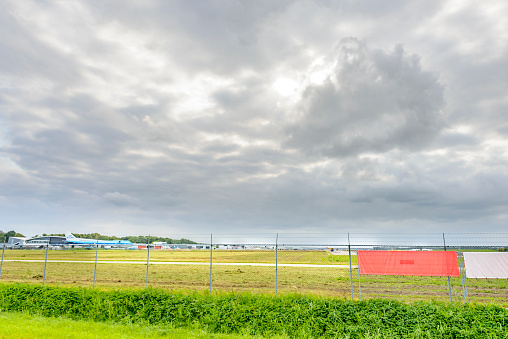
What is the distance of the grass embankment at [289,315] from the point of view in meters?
7.70

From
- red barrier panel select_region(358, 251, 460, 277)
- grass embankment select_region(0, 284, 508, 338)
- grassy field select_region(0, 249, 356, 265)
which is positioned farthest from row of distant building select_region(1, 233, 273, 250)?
grass embankment select_region(0, 284, 508, 338)

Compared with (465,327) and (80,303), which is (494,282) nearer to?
(465,327)

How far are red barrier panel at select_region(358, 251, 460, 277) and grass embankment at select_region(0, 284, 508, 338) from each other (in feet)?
19.7

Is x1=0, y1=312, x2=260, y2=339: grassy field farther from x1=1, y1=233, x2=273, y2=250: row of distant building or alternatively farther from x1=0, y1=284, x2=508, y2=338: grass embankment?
x1=1, y1=233, x2=273, y2=250: row of distant building

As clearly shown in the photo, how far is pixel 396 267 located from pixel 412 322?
714 cm

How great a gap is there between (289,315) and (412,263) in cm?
849

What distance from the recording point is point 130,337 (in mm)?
7754

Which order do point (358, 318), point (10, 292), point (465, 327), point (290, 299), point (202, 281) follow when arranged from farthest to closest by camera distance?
1. point (202, 281)
2. point (10, 292)
3. point (290, 299)
4. point (358, 318)
5. point (465, 327)

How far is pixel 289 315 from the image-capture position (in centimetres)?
863

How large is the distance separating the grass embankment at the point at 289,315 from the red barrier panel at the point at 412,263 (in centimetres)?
600

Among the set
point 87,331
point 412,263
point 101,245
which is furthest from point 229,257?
point 87,331

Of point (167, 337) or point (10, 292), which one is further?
point (10, 292)

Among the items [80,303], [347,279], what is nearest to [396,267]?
[347,279]

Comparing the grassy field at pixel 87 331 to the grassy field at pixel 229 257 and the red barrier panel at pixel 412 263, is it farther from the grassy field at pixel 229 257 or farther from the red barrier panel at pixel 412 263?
the grassy field at pixel 229 257
